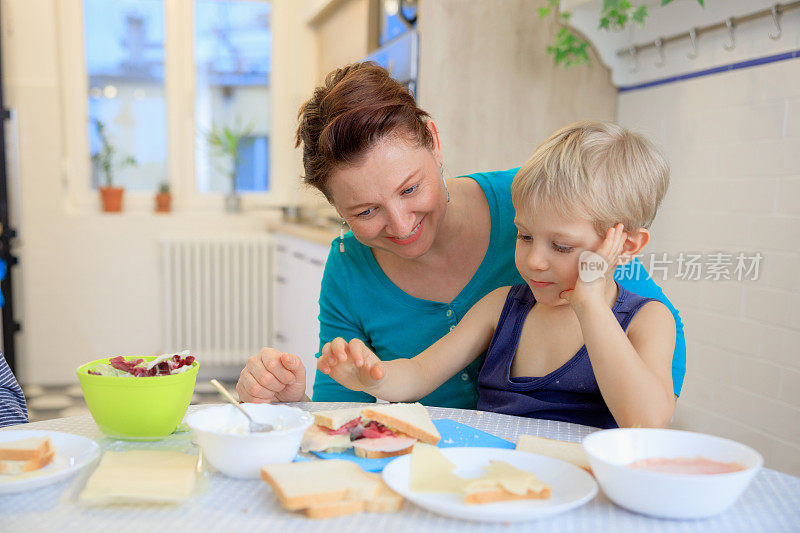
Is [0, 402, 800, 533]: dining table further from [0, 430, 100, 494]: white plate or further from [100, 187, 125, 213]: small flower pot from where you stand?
[100, 187, 125, 213]: small flower pot

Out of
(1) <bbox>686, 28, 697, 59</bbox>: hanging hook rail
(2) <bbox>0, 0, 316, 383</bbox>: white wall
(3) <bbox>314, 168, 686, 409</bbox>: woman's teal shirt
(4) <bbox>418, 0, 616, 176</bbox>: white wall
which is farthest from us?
(2) <bbox>0, 0, 316, 383</bbox>: white wall

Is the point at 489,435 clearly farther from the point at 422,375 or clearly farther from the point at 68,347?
the point at 68,347

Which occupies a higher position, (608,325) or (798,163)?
(798,163)

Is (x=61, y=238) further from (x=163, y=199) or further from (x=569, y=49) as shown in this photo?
(x=569, y=49)

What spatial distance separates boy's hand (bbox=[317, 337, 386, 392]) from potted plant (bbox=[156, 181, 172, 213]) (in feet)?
10.9

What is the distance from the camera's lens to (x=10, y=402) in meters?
1.30

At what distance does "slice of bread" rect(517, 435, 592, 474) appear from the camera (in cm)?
90

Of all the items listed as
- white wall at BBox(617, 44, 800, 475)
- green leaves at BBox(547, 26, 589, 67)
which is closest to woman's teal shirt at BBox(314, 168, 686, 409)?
white wall at BBox(617, 44, 800, 475)

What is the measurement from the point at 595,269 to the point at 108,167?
11.9 ft

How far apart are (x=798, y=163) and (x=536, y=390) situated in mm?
1117

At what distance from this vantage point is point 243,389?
4.05 feet

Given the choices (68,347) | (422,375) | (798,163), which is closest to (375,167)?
(422,375)

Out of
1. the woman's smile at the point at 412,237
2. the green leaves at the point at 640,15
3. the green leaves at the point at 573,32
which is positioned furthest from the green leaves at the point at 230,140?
the woman's smile at the point at 412,237

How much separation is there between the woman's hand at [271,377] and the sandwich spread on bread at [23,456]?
1.23 feet
